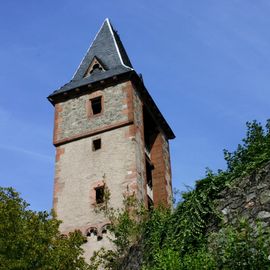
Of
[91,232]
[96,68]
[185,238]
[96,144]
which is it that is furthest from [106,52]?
[185,238]

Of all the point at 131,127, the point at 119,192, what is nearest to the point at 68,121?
the point at 131,127

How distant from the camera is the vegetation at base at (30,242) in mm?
13336

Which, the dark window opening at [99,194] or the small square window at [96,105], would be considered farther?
the small square window at [96,105]

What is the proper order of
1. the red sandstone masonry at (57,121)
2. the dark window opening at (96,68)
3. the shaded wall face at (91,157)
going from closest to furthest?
the shaded wall face at (91,157) → the red sandstone masonry at (57,121) → the dark window opening at (96,68)

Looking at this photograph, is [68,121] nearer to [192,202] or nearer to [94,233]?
[94,233]

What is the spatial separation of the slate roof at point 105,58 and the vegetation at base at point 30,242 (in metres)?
10.5

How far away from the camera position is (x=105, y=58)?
27.2 metres

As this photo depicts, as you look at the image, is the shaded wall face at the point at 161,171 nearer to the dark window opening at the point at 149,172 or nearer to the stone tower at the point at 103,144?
the stone tower at the point at 103,144

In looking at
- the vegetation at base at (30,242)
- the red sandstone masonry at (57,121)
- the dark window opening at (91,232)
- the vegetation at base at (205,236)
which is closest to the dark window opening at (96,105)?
the red sandstone masonry at (57,121)

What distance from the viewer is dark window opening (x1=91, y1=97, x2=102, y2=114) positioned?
24.4 metres

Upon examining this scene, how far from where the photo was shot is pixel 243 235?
6734mm

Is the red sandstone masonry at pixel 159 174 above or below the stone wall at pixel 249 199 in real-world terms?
above

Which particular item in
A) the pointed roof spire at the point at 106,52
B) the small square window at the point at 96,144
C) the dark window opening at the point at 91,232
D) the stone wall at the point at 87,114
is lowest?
the dark window opening at the point at 91,232

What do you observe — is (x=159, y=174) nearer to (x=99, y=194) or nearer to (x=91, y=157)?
(x=91, y=157)
